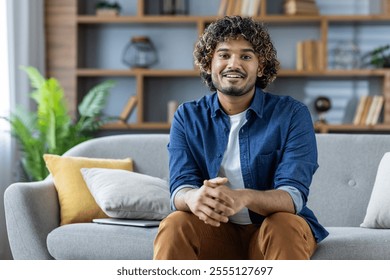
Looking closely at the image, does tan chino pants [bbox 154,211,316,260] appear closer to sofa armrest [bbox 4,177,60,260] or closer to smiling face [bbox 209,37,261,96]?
smiling face [bbox 209,37,261,96]

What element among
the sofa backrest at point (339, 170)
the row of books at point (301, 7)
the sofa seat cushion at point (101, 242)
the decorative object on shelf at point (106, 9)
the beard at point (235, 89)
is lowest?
the sofa seat cushion at point (101, 242)

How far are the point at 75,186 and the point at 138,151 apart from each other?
14.5 inches

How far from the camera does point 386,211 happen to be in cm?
305

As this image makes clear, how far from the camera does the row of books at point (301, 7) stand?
5.32 metres

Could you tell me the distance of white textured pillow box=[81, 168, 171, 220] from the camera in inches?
124

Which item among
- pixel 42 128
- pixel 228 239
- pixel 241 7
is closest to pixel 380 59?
pixel 241 7

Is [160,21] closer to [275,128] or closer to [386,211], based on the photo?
[386,211]

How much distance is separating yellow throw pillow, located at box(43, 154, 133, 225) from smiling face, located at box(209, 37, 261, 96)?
1.07 m

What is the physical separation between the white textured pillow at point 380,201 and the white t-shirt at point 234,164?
89cm

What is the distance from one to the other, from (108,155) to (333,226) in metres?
1.08

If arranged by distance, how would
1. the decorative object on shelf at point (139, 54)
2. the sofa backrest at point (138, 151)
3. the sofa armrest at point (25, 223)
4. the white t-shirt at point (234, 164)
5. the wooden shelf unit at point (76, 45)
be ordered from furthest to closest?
1. the decorative object on shelf at point (139, 54)
2. the wooden shelf unit at point (76, 45)
3. the sofa backrest at point (138, 151)
4. the sofa armrest at point (25, 223)
5. the white t-shirt at point (234, 164)

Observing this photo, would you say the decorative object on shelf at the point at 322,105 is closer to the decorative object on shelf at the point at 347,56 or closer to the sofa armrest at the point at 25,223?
the decorative object on shelf at the point at 347,56

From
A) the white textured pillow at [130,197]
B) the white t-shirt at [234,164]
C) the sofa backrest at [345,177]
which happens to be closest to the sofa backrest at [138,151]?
the white textured pillow at [130,197]
